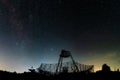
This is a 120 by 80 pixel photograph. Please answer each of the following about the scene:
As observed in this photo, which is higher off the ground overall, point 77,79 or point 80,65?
point 80,65

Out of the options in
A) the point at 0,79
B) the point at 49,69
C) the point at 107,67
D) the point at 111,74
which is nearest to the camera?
the point at 0,79

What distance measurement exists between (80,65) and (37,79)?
20.6 meters

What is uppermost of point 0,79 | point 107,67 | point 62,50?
point 62,50

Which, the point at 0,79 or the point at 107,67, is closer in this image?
the point at 0,79

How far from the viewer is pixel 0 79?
4038 cm

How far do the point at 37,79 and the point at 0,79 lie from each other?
6.71 meters

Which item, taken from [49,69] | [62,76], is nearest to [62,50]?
[49,69]

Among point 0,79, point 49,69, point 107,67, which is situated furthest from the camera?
point 49,69

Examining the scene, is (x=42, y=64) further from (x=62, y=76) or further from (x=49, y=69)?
(x=62, y=76)

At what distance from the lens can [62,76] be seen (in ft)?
147

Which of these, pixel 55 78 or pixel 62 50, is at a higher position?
pixel 62 50

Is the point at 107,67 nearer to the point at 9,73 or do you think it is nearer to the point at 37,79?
the point at 37,79

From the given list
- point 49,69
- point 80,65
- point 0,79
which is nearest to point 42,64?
point 49,69

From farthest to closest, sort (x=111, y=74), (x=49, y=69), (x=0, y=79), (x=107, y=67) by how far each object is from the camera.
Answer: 1. (x=49, y=69)
2. (x=107, y=67)
3. (x=111, y=74)
4. (x=0, y=79)
